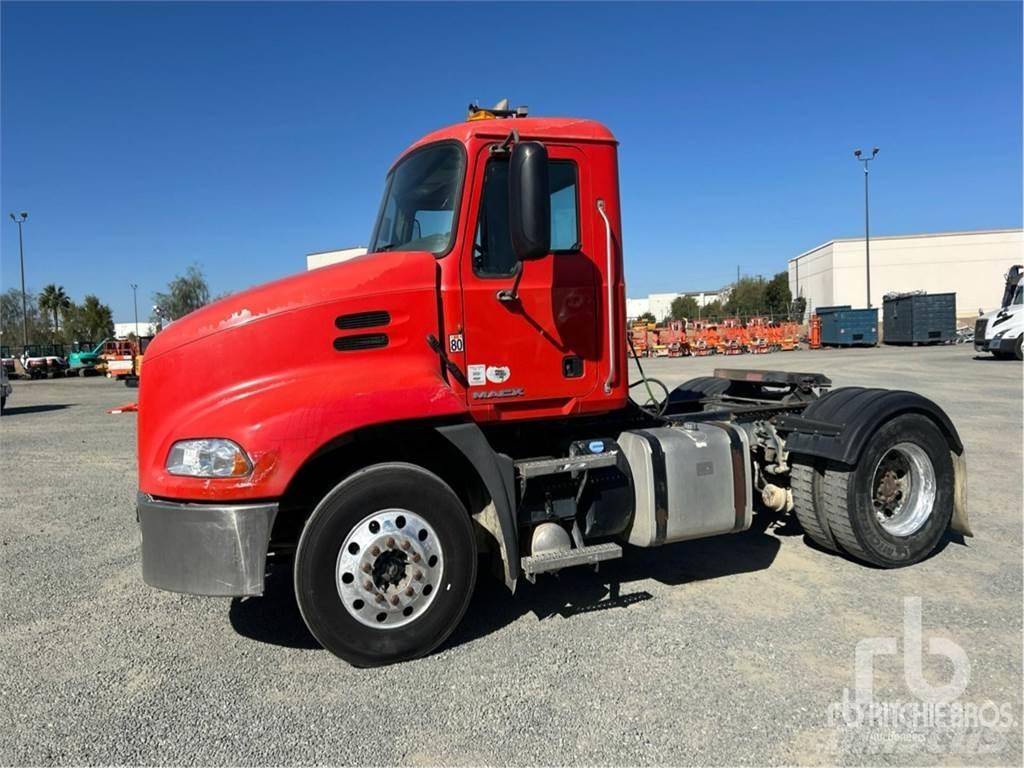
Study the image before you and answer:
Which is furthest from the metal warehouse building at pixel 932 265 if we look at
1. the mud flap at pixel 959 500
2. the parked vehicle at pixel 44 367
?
the mud flap at pixel 959 500

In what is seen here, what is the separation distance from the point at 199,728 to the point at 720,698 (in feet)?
7.93

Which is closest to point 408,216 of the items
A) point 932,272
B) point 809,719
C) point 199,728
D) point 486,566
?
point 486,566

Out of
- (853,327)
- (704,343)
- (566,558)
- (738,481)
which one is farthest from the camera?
(853,327)

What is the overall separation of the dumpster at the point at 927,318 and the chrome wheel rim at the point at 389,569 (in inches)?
1648

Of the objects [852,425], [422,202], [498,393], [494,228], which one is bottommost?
[852,425]

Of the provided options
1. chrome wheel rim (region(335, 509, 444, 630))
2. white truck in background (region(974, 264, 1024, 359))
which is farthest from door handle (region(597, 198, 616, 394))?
white truck in background (region(974, 264, 1024, 359))

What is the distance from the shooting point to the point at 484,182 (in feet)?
13.7

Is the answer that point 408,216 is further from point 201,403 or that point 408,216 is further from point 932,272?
point 932,272

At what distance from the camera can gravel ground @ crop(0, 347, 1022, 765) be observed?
308 cm

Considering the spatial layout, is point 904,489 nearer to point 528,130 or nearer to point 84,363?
point 528,130

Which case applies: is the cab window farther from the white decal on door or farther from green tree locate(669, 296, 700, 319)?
green tree locate(669, 296, 700, 319)

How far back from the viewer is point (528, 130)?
14.4 ft

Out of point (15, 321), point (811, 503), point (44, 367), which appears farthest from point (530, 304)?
point (15, 321)

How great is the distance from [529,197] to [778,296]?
8294cm
